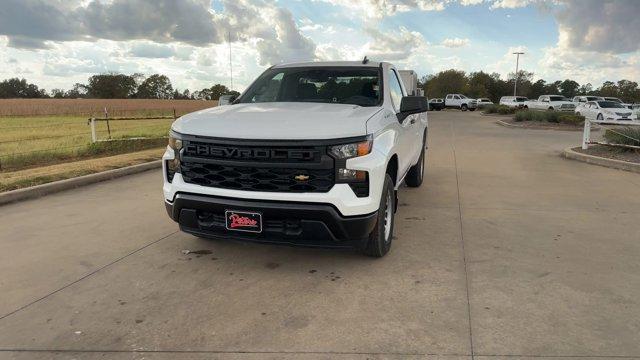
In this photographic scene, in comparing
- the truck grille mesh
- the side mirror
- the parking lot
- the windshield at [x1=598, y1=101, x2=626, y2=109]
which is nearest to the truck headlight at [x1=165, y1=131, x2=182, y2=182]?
the truck grille mesh

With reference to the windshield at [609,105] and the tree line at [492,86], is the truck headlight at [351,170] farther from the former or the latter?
the tree line at [492,86]

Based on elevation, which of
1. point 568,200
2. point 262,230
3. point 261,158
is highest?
point 261,158

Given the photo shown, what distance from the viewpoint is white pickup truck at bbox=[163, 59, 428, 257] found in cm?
380

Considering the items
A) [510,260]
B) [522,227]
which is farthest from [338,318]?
[522,227]

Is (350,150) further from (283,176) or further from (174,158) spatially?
(174,158)

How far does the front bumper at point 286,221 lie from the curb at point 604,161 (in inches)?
313

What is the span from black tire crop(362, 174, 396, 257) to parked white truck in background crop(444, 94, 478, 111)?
1899 inches

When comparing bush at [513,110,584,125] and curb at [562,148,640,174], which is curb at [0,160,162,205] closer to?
curb at [562,148,640,174]

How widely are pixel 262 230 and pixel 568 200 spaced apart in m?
5.08

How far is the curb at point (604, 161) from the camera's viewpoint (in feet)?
31.6

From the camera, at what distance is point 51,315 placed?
3.46m

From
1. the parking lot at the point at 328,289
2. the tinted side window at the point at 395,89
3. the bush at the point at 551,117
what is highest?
the tinted side window at the point at 395,89

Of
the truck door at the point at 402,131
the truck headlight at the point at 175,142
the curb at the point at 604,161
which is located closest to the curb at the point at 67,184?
the truck headlight at the point at 175,142

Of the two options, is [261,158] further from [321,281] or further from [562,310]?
[562,310]
